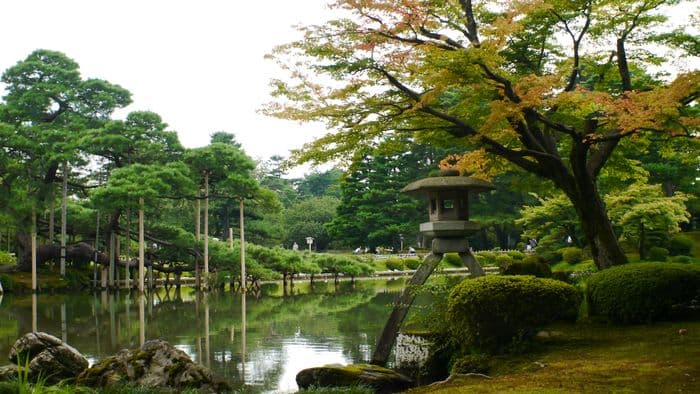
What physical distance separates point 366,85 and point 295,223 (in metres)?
40.5

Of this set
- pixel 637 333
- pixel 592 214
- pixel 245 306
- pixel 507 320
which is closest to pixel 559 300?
pixel 507 320

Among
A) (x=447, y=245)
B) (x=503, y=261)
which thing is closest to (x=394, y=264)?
(x=503, y=261)

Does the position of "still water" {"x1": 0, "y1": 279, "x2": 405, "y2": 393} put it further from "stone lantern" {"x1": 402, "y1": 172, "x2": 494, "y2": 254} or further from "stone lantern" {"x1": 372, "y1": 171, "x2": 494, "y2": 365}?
"stone lantern" {"x1": 402, "y1": 172, "x2": 494, "y2": 254}

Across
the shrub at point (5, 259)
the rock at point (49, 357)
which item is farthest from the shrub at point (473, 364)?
the shrub at point (5, 259)

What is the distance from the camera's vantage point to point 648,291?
7.51 m

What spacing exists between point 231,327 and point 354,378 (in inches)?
295

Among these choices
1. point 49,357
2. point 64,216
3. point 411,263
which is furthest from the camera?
point 411,263

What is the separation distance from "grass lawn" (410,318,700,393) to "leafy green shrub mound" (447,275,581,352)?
0.28 m

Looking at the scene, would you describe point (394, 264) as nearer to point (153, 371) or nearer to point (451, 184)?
point (451, 184)

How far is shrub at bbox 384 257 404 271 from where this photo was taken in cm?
3812

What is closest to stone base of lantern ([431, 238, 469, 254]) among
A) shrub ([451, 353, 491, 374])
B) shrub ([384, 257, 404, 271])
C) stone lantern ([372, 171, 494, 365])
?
stone lantern ([372, 171, 494, 365])

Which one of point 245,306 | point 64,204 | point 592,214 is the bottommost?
point 245,306

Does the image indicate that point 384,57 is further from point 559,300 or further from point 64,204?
point 64,204

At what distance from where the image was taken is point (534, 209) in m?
23.8
